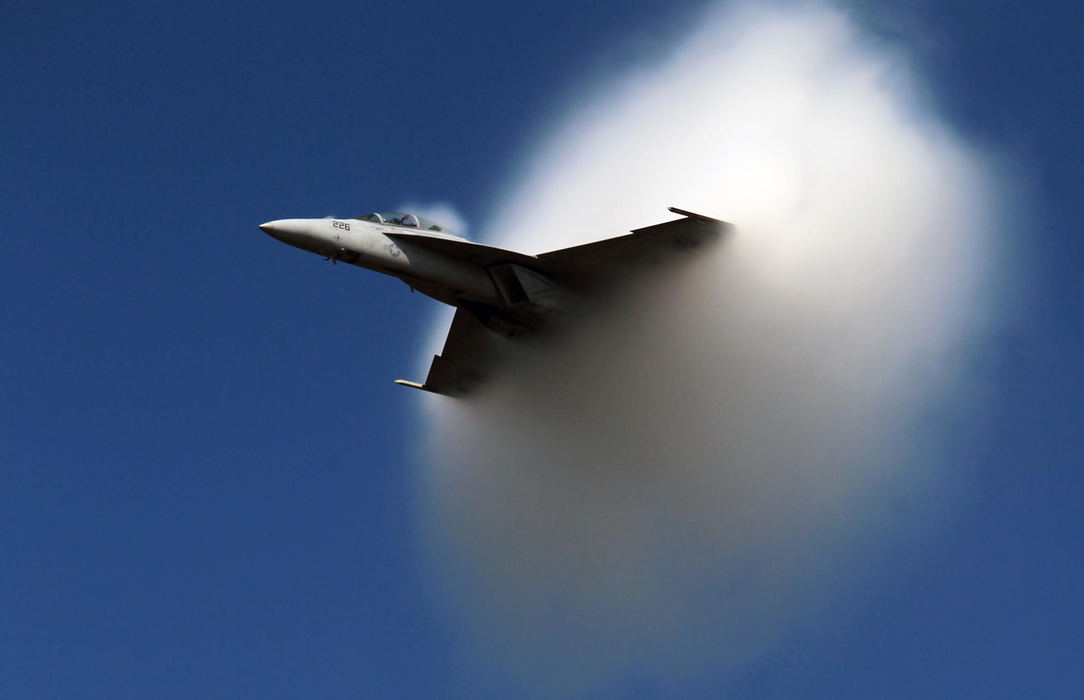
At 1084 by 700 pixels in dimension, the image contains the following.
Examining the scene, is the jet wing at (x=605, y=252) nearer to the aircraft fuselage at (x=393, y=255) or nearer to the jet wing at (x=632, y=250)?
the jet wing at (x=632, y=250)

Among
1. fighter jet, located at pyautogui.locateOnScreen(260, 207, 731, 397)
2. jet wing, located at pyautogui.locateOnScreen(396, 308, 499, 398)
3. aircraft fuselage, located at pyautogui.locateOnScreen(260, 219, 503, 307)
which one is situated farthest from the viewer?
jet wing, located at pyautogui.locateOnScreen(396, 308, 499, 398)

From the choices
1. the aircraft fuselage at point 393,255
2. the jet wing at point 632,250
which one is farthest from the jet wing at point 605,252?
the aircraft fuselage at point 393,255

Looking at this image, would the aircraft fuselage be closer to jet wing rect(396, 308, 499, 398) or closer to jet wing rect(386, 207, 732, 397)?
jet wing rect(386, 207, 732, 397)

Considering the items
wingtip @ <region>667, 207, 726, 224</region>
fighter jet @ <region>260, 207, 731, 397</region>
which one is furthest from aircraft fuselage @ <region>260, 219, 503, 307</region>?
wingtip @ <region>667, 207, 726, 224</region>

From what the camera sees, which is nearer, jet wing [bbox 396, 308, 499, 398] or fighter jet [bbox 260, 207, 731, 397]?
fighter jet [bbox 260, 207, 731, 397]

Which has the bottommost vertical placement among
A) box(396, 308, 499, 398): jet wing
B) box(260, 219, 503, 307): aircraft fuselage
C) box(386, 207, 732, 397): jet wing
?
box(396, 308, 499, 398): jet wing

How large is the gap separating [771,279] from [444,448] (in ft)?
38.9

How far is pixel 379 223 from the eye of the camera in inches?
1234

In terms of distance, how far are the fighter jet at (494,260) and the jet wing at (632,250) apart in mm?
25

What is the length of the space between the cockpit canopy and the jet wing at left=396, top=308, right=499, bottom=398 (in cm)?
475

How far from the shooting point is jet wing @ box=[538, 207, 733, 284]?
31.4m

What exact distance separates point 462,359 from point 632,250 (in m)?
7.79

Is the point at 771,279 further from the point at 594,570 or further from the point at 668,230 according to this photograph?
the point at 594,570

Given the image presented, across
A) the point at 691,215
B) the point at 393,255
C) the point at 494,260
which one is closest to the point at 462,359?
the point at 494,260
